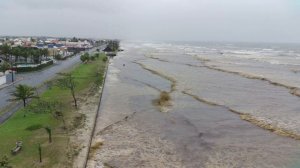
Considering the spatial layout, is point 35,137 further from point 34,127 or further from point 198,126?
point 198,126

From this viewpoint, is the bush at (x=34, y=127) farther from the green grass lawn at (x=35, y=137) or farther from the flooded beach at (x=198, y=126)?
the flooded beach at (x=198, y=126)

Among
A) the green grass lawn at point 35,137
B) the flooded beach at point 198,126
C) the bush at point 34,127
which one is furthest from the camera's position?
the bush at point 34,127

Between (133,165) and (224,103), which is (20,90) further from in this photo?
(224,103)

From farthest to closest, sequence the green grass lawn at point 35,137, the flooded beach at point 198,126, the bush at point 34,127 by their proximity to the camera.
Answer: the bush at point 34,127, the flooded beach at point 198,126, the green grass lawn at point 35,137

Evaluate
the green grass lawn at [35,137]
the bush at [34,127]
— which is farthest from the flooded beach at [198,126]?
the bush at [34,127]

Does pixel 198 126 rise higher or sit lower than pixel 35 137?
higher

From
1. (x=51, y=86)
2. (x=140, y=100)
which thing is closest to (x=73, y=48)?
(x=51, y=86)

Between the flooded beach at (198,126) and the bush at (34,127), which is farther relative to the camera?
the bush at (34,127)

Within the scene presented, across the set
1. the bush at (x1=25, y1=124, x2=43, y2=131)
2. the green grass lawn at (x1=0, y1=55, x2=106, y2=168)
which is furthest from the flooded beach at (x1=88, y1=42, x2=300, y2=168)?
the bush at (x1=25, y1=124, x2=43, y2=131)

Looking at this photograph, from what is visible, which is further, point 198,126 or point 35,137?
point 198,126

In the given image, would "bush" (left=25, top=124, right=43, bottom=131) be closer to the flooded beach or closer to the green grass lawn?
the green grass lawn

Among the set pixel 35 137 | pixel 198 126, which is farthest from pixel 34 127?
pixel 198 126
